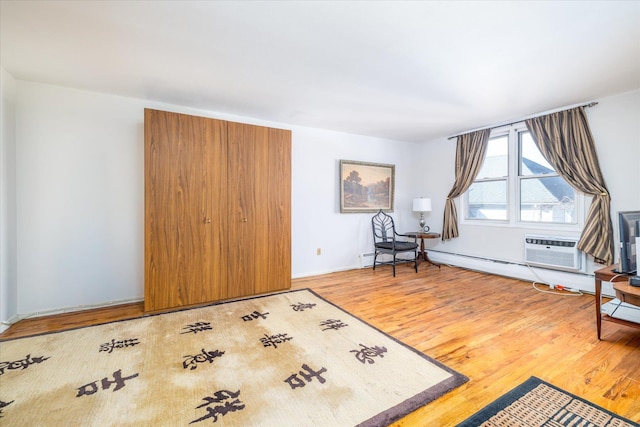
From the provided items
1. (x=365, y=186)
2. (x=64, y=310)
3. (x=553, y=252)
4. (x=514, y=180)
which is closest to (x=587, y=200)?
(x=553, y=252)

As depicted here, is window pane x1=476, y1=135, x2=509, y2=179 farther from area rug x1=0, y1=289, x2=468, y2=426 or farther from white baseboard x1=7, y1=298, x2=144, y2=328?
white baseboard x1=7, y1=298, x2=144, y2=328

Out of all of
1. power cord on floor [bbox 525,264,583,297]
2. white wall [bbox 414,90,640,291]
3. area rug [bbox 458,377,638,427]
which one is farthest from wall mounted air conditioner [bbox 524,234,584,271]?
area rug [bbox 458,377,638,427]

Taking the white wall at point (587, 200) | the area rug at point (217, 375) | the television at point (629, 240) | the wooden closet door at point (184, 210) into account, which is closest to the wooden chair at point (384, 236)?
the white wall at point (587, 200)

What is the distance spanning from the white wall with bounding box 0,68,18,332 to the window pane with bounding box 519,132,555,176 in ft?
20.3

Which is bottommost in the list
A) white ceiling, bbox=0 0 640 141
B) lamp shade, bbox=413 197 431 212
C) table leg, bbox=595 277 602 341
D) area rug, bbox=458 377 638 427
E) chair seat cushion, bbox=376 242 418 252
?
area rug, bbox=458 377 638 427

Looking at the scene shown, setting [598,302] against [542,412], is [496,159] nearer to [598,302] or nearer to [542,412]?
[598,302]

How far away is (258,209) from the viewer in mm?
3410

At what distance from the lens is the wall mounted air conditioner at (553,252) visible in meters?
3.47

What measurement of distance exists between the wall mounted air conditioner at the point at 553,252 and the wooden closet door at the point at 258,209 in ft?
11.4

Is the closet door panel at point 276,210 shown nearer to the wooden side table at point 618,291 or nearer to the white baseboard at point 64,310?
the white baseboard at point 64,310

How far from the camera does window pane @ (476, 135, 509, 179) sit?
4.27 m

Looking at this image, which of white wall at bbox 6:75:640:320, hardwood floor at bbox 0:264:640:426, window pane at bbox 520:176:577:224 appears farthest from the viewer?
window pane at bbox 520:176:577:224

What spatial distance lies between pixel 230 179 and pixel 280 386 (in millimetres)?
2313

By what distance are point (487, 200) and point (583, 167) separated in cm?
130
